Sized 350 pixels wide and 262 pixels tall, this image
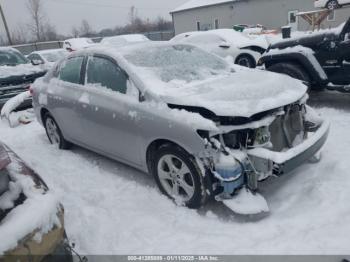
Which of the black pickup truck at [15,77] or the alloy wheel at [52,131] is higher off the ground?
the black pickup truck at [15,77]

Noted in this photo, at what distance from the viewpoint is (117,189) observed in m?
4.24

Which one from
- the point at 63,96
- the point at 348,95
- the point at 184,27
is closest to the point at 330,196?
the point at 63,96

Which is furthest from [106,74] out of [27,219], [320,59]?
[320,59]

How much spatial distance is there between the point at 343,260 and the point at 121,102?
2.67 meters

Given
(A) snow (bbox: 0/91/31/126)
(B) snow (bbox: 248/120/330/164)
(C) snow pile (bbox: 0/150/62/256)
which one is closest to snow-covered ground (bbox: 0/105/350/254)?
(B) snow (bbox: 248/120/330/164)

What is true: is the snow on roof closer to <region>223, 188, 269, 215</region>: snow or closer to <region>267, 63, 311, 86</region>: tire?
<region>267, 63, 311, 86</region>: tire

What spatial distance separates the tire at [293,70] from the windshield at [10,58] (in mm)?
7298

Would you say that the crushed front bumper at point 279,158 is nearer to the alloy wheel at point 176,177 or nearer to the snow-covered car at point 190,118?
the snow-covered car at point 190,118

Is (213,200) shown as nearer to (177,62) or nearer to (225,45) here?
(177,62)

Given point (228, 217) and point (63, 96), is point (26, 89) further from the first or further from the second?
point (228, 217)

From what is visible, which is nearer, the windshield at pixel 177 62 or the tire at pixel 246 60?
the windshield at pixel 177 62

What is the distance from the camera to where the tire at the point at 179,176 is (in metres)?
3.36

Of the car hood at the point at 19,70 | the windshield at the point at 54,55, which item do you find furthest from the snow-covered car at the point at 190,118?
A: the windshield at the point at 54,55

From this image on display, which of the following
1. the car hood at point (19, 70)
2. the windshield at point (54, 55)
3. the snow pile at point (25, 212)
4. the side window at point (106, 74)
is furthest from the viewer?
the windshield at point (54, 55)
